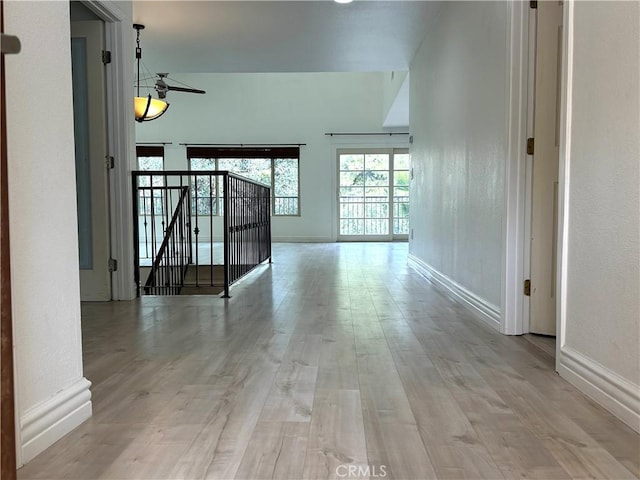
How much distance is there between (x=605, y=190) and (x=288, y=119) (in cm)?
904

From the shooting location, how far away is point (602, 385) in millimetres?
1479

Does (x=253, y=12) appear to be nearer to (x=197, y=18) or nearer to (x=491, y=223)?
(x=197, y=18)

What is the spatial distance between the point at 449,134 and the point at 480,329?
175 cm

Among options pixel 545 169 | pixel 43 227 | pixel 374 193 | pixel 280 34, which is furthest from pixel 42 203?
pixel 374 193

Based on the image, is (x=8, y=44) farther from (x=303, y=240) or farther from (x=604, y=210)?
(x=303, y=240)

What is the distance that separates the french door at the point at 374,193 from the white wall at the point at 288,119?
240 millimetres

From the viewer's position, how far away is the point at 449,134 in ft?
11.9

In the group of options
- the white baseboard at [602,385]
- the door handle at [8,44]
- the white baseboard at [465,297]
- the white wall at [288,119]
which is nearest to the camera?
the door handle at [8,44]

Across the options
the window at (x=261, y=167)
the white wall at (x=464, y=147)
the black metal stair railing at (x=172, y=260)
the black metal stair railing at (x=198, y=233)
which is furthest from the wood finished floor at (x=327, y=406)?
the window at (x=261, y=167)

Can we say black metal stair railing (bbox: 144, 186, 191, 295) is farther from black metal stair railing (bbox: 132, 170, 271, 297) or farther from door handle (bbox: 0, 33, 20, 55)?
door handle (bbox: 0, 33, 20, 55)

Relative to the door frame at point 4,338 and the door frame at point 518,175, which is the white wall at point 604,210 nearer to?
the door frame at point 518,175

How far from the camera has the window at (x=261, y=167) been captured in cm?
1005

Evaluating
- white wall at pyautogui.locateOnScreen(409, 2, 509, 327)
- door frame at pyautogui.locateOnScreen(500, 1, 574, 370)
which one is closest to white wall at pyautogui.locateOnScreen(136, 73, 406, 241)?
white wall at pyautogui.locateOnScreen(409, 2, 509, 327)

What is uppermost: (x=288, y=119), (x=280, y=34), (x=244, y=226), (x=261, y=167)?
(x=288, y=119)
